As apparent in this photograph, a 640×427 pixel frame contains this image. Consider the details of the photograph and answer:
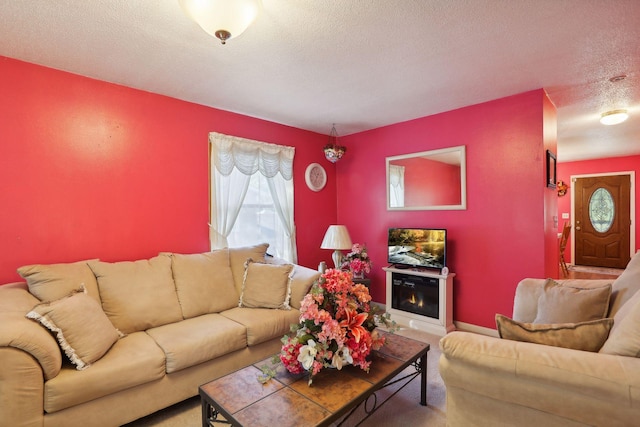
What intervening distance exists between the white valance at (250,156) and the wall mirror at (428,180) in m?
1.36

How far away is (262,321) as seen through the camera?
2.45 metres

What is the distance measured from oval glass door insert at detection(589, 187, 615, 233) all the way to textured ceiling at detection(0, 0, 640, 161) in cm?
444

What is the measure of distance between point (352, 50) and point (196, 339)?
7.45ft

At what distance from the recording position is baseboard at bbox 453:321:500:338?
324 cm

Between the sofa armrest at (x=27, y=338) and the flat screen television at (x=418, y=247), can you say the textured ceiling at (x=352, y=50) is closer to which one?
the flat screen television at (x=418, y=247)

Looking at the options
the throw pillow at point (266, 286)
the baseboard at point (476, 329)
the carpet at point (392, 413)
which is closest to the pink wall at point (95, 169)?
the throw pillow at point (266, 286)

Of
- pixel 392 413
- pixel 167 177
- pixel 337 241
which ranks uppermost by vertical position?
pixel 167 177

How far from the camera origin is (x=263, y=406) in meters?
1.40

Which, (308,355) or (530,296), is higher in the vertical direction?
(530,296)

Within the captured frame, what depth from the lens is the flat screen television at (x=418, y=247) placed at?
3.42 meters

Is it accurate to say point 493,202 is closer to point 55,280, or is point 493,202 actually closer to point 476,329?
point 476,329

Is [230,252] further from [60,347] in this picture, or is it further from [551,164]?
[551,164]

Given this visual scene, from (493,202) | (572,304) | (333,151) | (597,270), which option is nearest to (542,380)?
(572,304)

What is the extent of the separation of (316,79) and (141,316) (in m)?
2.33
